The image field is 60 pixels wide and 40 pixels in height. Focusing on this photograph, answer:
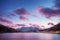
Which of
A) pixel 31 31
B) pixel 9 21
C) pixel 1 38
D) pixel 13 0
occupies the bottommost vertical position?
pixel 1 38

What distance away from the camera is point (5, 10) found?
2.59 m

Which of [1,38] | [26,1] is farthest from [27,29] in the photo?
[1,38]

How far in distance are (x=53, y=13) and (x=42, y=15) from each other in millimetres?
341

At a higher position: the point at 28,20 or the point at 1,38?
the point at 28,20

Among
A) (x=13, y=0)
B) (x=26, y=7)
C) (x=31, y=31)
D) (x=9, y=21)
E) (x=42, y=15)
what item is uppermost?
(x=13, y=0)

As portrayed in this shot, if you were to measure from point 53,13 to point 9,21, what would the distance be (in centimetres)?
132

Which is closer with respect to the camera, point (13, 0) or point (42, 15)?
point (13, 0)

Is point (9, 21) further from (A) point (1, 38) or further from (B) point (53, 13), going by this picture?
(B) point (53, 13)

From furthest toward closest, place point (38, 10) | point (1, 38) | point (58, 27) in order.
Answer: point (1, 38) → point (38, 10) → point (58, 27)

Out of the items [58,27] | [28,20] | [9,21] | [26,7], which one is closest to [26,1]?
[26,7]

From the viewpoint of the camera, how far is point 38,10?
2.75 metres

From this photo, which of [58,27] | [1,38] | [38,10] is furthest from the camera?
[1,38]

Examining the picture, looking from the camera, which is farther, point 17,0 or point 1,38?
point 1,38

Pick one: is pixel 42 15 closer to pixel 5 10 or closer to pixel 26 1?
pixel 26 1
